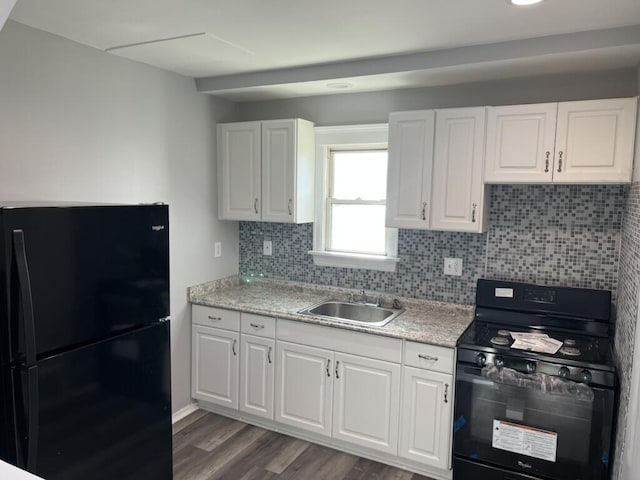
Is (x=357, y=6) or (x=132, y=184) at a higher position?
(x=357, y=6)

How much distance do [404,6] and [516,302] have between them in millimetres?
1809

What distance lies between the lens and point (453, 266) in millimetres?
3088

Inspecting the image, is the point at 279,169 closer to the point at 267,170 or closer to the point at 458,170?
the point at 267,170

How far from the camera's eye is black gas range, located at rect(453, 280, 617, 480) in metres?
2.22

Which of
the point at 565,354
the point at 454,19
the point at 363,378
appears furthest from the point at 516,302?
the point at 454,19

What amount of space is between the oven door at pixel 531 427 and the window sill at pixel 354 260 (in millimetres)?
976

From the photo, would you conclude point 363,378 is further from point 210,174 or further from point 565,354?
point 210,174

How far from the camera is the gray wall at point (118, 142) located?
2.27m

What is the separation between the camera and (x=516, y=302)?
285 cm

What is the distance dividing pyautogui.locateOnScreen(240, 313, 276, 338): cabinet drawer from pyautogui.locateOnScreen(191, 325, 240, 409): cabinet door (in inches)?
4.1

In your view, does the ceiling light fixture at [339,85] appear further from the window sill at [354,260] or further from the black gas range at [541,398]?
the black gas range at [541,398]

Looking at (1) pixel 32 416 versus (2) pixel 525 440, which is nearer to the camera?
(1) pixel 32 416

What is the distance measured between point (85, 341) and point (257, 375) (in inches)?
56.9

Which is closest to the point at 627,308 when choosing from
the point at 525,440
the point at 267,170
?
the point at 525,440
